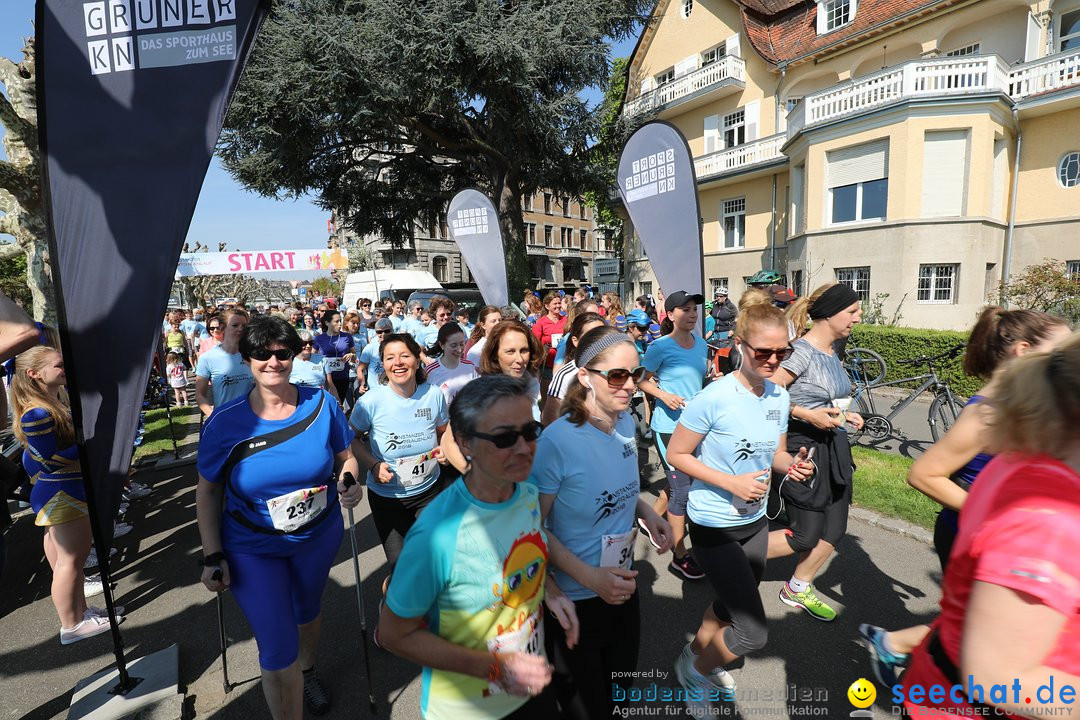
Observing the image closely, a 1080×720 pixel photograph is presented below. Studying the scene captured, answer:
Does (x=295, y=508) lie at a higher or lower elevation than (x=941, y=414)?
higher

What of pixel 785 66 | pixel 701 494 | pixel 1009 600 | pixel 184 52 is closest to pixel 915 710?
pixel 1009 600

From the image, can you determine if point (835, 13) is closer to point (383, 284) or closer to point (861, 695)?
point (383, 284)

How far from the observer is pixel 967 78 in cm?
1469

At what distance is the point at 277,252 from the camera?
16.8 m

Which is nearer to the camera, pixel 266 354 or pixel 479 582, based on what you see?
pixel 479 582

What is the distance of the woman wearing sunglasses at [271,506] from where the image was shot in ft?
7.58

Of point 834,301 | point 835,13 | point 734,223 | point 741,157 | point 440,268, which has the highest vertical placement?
point 835,13

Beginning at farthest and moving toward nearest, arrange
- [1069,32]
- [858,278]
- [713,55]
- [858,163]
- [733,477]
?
[713,55] < [858,278] < [858,163] < [1069,32] < [733,477]

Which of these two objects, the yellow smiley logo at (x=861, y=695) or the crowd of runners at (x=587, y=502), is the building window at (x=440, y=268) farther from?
the yellow smiley logo at (x=861, y=695)

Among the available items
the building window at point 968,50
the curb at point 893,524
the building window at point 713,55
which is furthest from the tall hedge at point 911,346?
the building window at point 713,55

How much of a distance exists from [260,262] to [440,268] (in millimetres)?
29838

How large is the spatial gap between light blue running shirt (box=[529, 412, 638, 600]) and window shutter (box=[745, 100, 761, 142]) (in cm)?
2369

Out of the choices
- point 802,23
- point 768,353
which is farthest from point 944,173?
point 768,353

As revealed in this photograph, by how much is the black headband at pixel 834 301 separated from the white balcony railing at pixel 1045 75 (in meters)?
18.1
